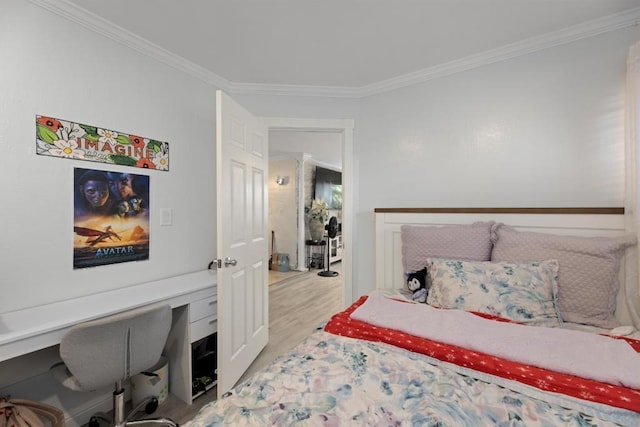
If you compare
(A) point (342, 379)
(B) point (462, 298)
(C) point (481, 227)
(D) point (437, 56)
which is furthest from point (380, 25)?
(A) point (342, 379)

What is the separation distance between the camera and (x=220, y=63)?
2359mm

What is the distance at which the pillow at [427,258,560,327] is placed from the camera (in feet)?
4.91

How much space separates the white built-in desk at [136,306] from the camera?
1311 mm

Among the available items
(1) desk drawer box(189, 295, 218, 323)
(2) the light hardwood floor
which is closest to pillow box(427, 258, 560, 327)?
(1) desk drawer box(189, 295, 218, 323)

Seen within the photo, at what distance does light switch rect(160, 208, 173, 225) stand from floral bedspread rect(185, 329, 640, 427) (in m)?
1.52

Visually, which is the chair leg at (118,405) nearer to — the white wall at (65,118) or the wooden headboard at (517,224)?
the white wall at (65,118)

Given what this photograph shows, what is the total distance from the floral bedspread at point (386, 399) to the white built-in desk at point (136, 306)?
3.14ft

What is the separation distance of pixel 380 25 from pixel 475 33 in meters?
0.65

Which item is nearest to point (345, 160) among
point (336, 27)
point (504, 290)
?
point (336, 27)

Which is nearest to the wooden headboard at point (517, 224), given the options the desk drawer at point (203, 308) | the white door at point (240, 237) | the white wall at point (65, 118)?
the white door at point (240, 237)

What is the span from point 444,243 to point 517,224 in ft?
1.65

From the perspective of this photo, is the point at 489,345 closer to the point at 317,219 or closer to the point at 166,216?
the point at 166,216

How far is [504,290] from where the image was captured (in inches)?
61.4

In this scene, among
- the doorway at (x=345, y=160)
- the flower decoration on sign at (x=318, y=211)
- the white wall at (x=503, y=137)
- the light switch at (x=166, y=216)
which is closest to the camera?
the white wall at (x=503, y=137)
